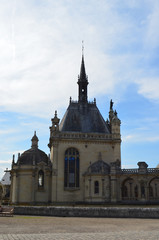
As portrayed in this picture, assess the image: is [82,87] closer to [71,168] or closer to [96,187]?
[71,168]

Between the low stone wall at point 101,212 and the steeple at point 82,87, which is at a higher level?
the steeple at point 82,87

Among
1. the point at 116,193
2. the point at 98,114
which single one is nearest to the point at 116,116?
the point at 98,114

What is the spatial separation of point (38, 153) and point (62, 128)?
688cm

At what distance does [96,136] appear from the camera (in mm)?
56250

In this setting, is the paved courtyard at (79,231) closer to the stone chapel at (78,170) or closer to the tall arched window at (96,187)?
the stone chapel at (78,170)

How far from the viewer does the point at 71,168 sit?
54.4m

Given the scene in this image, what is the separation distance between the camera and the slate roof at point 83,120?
190 ft

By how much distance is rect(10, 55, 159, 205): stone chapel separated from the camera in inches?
1950

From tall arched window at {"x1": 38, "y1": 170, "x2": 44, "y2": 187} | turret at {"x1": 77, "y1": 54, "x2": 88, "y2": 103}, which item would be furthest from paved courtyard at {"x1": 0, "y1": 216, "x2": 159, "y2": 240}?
turret at {"x1": 77, "y1": 54, "x2": 88, "y2": 103}

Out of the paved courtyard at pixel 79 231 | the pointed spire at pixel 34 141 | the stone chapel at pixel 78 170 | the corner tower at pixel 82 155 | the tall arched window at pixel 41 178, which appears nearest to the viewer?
the paved courtyard at pixel 79 231

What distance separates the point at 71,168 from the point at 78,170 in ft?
4.53

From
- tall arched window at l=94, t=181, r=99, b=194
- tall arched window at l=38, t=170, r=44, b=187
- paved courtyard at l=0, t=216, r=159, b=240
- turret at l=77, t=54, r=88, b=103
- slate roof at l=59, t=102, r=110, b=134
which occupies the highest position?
turret at l=77, t=54, r=88, b=103

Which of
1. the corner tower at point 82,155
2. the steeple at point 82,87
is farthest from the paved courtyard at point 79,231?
the steeple at point 82,87

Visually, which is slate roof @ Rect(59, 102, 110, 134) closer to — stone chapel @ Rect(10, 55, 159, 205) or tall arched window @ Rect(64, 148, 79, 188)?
stone chapel @ Rect(10, 55, 159, 205)
